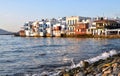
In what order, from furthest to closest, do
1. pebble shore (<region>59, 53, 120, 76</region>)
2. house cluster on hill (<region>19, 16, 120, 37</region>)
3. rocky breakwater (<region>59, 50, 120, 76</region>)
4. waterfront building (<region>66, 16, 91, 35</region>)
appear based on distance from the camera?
waterfront building (<region>66, 16, 91, 35</region>) < house cluster on hill (<region>19, 16, 120, 37</region>) < rocky breakwater (<region>59, 50, 120, 76</region>) < pebble shore (<region>59, 53, 120, 76</region>)

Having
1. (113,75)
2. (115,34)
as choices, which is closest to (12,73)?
(113,75)

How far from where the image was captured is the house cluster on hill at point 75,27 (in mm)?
85312

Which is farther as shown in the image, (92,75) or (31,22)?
(31,22)

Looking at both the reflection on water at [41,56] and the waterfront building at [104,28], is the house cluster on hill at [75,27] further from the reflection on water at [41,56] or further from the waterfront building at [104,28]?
the reflection on water at [41,56]

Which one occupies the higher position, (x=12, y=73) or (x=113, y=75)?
(x=113, y=75)

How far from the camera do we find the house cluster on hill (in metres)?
85.3

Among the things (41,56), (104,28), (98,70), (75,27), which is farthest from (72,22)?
(98,70)

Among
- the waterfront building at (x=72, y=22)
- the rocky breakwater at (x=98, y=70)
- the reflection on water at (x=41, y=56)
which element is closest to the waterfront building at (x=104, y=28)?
the waterfront building at (x=72, y=22)

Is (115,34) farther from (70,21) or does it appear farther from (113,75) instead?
(113,75)

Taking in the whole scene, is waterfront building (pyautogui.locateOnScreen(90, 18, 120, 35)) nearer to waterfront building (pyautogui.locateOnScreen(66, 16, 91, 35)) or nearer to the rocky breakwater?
waterfront building (pyautogui.locateOnScreen(66, 16, 91, 35))

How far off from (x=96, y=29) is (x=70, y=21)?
21858mm

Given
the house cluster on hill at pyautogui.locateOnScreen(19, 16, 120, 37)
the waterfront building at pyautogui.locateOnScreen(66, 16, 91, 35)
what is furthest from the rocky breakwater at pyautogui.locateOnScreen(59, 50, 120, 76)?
the waterfront building at pyautogui.locateOnScreen(66, 16, 91, 35)

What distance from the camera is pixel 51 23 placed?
388 feet

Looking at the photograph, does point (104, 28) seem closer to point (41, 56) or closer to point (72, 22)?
point (72, 22)
